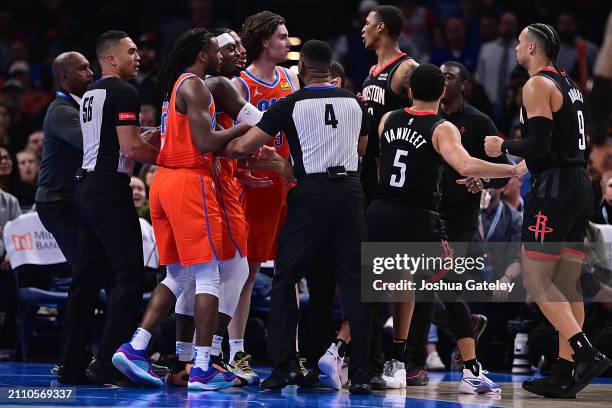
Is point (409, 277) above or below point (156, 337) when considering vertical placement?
above

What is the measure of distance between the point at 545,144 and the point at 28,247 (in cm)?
518

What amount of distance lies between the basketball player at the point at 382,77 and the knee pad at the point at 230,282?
130cm

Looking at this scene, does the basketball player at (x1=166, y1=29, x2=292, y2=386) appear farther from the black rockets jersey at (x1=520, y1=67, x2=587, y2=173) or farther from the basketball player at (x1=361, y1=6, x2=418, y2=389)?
the black rockets jersey at (x1=520, y1=67, x2=587, y2=173)

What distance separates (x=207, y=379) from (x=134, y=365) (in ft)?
1.60

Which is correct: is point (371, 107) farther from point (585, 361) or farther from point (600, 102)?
point (600, 102)

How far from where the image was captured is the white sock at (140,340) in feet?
22.3

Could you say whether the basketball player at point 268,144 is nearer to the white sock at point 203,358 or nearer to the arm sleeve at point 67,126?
the white sock at point 203,358

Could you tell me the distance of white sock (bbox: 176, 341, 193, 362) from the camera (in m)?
7.15

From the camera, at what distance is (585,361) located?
659cm

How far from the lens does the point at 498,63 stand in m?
13.2

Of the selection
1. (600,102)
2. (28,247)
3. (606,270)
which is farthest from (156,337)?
(600,102)

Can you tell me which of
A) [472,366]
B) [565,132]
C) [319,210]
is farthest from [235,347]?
[565,132]

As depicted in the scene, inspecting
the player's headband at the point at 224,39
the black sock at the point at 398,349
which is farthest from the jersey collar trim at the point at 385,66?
the black sock at the point at 398,349

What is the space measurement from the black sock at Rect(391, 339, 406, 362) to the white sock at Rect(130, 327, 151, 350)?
174cm
